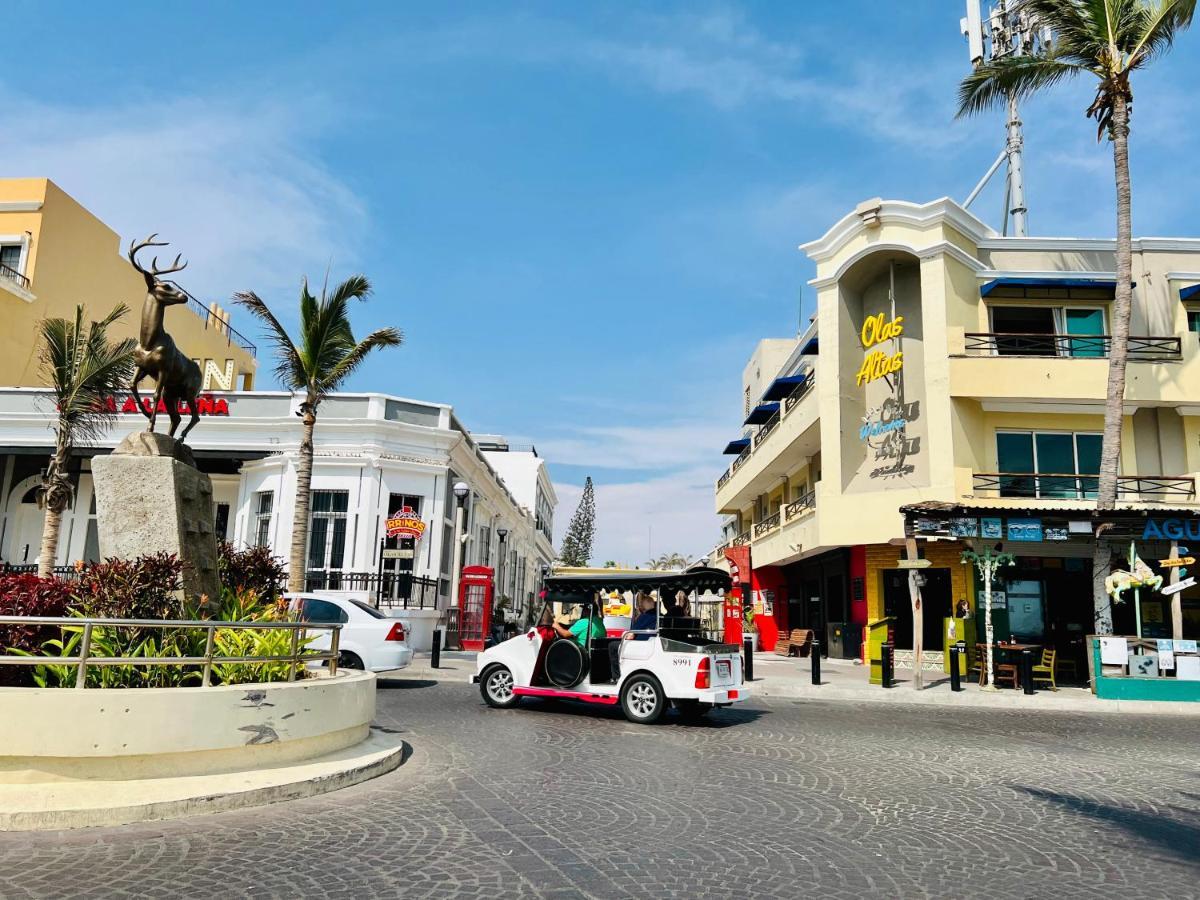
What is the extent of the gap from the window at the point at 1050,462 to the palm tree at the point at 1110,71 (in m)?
4.43

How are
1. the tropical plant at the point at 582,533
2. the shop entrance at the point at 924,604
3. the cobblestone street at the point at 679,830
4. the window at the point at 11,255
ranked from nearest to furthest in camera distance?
the cobblestone street at the point at 679,830
the shop entrance at the point at 924,604
the window at the point at 11,255
the tropical plant at the point at 582,533

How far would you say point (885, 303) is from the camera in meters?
25.7

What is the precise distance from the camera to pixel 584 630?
12.0m

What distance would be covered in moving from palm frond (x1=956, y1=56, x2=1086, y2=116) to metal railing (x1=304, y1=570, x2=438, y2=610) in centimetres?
Result: 1832

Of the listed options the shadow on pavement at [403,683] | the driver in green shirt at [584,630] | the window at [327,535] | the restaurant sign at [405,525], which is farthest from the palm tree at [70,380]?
the driver in green shirt at [584,630]

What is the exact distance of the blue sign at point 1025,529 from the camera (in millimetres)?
17531

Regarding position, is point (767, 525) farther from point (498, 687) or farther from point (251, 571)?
point (251, 571)

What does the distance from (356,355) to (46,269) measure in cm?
1721

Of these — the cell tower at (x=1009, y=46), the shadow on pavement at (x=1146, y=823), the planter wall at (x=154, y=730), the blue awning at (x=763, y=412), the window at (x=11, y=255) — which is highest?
the cell tower at (x=1009, y=46)

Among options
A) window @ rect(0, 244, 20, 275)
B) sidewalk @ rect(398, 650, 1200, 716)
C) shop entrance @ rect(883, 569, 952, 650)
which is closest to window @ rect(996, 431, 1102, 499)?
shop entrance @ rect(883, 569, 952, 650)

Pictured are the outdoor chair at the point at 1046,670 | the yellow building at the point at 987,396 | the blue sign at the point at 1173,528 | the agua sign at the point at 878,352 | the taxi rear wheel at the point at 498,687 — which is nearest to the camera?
the taxi rear wheel at the point at 498,687

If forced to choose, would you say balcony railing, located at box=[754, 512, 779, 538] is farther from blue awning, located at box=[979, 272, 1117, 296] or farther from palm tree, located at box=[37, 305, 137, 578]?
palm tree, located at box=[37, 305, 137, 578]

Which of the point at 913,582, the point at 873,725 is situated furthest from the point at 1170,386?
the point at 873,725

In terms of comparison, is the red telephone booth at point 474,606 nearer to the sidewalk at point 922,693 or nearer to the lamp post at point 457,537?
the lamp post at point 457,537
